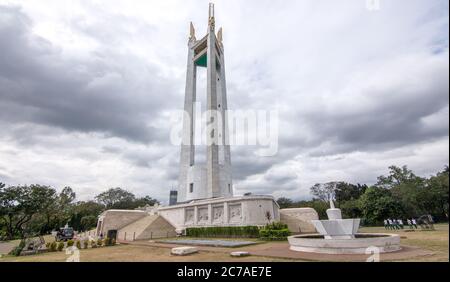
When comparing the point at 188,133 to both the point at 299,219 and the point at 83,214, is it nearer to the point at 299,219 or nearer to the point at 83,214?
the point at 299,219

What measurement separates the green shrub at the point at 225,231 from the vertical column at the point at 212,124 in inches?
320

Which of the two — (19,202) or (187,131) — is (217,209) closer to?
(187,131)

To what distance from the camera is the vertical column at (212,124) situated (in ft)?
117

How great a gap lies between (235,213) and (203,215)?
206 inches

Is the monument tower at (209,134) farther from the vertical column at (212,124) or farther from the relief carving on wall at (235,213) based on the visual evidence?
the relief carving on wall at (235,213)

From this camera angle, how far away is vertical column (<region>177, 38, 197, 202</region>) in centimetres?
4019

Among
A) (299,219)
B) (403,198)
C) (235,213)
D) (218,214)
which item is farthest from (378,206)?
(218,214)

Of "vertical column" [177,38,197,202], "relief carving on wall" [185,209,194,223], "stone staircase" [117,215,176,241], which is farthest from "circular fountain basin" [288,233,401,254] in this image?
"vertical column" [177,38,197,202]

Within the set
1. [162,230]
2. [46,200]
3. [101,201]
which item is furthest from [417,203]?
[101,201]

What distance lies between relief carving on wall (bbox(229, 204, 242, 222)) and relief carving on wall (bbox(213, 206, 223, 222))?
1.50 meters

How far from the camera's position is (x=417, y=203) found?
33.1m

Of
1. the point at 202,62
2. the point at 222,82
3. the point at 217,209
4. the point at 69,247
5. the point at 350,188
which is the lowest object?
the point at 69,247

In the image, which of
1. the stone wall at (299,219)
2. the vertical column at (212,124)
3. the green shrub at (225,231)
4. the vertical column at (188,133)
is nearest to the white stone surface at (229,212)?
the green shrub at (225,231)

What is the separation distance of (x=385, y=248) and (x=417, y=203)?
96.9 ft
